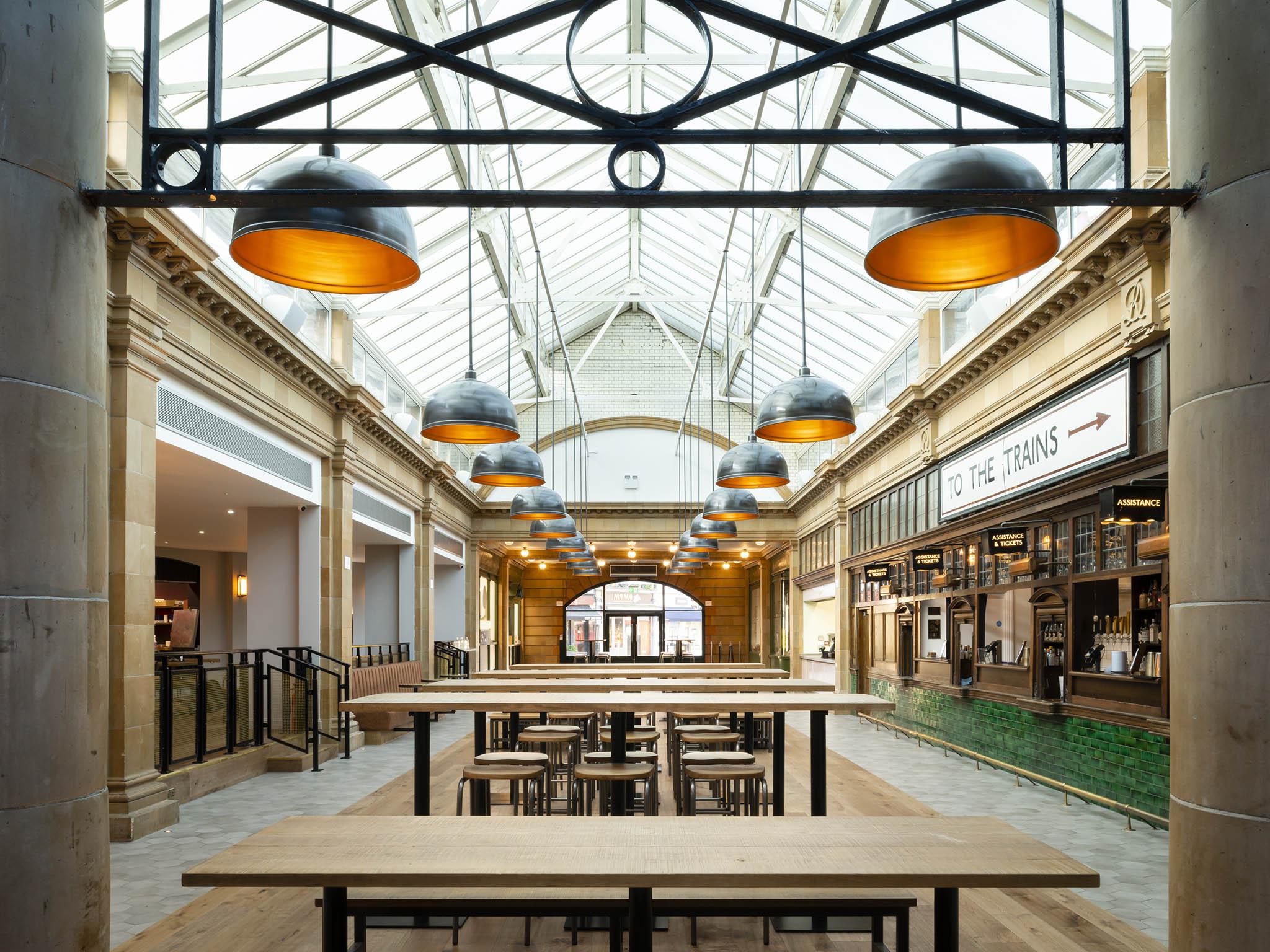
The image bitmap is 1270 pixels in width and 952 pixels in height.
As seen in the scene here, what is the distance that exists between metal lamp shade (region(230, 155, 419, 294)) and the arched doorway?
98.7 feet

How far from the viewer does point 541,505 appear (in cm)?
935

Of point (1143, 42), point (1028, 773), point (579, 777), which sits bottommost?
point (1028, 773)

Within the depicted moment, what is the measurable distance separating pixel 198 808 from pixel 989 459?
8.50 metres

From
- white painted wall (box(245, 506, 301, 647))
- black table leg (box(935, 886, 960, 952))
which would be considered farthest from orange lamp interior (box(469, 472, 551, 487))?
white painted wall (box(245, 506, 301, 647))

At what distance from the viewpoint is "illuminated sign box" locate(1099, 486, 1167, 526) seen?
7277 millimetres

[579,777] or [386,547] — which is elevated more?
[386,547]

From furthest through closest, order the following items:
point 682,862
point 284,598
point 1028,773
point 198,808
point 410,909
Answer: point 284,598 → point 1028,773 → point 198,808 → point 410,909 → point 682,862

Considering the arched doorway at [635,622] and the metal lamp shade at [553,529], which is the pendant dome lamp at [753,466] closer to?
→ the metal lamp shade at [553,529]

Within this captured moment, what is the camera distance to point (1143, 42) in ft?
25.0

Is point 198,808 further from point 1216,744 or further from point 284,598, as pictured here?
point 1216,744

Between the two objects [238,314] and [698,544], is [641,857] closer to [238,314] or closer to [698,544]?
[238,314]

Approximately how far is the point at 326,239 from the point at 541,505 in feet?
19.4

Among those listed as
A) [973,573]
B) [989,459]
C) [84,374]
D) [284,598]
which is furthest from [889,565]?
[84,374]

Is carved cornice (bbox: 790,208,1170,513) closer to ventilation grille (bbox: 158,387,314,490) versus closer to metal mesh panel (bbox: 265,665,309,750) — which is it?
ventilation grille (bbox: 158,387,314,490)
